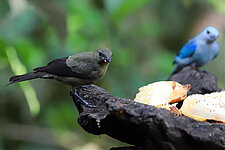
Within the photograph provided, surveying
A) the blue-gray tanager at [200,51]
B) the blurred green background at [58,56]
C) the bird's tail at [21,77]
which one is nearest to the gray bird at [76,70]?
the bird's tail at [21,77]

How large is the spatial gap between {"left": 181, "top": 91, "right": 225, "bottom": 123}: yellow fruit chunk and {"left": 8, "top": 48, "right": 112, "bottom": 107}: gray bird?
2.83 feet

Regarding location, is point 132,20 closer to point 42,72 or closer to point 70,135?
point 70,135

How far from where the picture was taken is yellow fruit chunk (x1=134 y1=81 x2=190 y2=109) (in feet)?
8.13

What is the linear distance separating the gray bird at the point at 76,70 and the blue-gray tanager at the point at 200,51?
2138 mm

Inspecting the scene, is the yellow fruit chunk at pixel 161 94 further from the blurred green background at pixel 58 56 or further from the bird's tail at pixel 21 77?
the blurred green background at pixel 58 56

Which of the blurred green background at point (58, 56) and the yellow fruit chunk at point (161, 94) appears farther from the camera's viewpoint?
the blurred green background at point (58, 56)

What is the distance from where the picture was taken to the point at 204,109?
2264 mm

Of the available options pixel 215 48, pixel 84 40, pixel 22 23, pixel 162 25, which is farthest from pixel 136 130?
pixel 162 25

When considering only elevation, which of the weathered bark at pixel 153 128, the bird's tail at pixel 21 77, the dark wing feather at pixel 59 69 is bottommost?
the weathered bark at pixel 153 128

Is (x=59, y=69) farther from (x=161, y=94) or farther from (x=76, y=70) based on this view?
(x=161, y=94)

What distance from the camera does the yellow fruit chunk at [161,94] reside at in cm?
248

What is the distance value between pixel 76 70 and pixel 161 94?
79 centimetres

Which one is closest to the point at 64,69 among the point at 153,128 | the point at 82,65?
the point at 82,65

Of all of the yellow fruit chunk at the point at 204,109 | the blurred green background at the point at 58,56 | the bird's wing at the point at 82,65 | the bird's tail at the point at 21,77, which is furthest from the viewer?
the blurred green background at the point at 58,56
